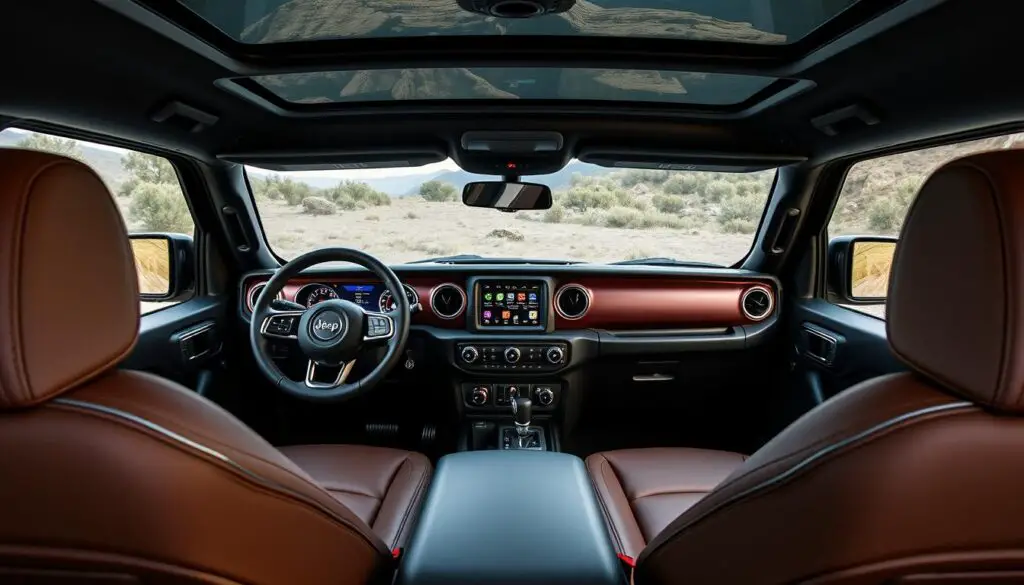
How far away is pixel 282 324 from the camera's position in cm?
302

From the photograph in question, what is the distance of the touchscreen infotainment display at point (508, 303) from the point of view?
3.60m

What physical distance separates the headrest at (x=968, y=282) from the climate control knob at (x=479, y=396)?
2.72 meters

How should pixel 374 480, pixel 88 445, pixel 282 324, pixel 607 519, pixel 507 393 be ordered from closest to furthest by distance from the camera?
pixel 88 445 → pixel 607 519 → pixel 374 480 → pixel 282 324 → pixel 507 393

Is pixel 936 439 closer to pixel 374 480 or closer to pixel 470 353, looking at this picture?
pixel 374 480

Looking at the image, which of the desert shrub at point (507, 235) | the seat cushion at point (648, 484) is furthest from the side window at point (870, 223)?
the desert shrub at point (507, 235)

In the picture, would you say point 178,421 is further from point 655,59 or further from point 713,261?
point 713,261

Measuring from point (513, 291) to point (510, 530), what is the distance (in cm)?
221

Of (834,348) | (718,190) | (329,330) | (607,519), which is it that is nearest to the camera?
(607,519)

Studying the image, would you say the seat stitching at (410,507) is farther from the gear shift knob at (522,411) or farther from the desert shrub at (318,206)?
the desert shrub at (318,206)

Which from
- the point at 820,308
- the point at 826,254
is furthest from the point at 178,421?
the point at 826,254

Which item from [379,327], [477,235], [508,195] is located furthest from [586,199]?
[379,327]

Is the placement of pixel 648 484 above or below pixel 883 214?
below

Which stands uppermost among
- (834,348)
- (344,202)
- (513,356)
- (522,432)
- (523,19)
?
(523,19)

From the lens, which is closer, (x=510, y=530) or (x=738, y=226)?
(x=510, y=530)
